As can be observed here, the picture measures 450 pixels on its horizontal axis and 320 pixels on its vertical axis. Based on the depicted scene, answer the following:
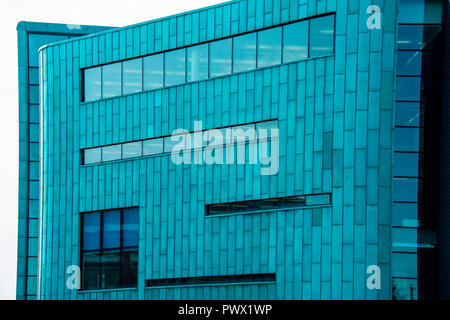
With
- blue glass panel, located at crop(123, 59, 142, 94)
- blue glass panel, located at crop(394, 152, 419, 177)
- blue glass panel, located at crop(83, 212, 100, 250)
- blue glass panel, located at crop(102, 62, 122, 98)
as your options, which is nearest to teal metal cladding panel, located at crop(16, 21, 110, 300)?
blue glass panel, located at crop(83, 212, 100, 250)

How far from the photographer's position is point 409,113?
32.3 metres

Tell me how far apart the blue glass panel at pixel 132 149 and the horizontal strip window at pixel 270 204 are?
176 inches

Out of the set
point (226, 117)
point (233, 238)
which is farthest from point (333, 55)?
point (233, 238)

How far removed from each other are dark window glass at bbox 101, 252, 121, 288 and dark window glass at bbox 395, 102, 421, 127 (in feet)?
45.9

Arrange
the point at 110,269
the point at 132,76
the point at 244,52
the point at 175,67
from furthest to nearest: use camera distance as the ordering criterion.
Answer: the point at 132,76 < the point at 110,269 < the point at 175,67 < the point at 244,52

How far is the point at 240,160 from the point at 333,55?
209 inches

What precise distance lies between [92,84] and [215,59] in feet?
22.5

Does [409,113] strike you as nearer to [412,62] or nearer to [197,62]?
[412,62]

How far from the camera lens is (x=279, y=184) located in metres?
26.3

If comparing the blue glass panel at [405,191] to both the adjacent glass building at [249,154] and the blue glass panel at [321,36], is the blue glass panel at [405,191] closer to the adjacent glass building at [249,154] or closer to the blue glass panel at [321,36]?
the adjacent glass building at [249,154]

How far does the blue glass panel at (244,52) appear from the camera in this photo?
90.7 feet

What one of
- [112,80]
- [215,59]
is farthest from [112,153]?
[215,59]
